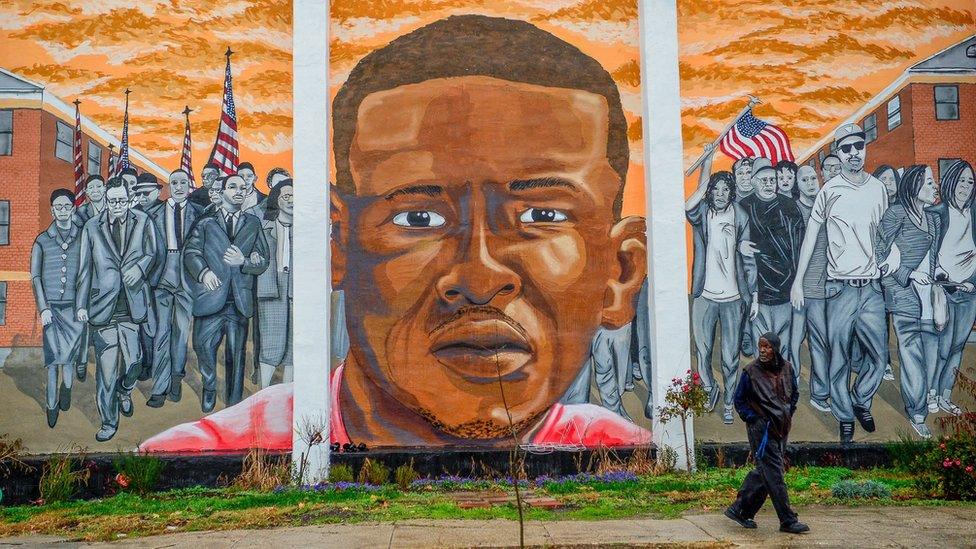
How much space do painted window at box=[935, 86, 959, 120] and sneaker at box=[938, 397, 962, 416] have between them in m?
3.77

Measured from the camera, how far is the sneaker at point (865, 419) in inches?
456

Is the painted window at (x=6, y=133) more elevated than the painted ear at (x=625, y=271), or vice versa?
the painted window at (x=6, y=133)

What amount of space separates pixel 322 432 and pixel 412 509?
2122mm

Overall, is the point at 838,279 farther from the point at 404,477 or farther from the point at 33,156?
the point at 33,156

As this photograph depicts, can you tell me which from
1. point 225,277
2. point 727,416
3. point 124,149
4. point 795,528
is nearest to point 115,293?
point 225,277

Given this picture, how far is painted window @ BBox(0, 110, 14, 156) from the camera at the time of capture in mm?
11547

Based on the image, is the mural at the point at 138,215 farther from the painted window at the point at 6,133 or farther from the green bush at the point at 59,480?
the green bush at the point at 59,480

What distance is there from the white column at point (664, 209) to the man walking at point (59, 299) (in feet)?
24.1

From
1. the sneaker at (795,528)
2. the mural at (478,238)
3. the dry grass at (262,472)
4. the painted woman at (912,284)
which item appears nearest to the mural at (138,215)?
the mural at (478,238)

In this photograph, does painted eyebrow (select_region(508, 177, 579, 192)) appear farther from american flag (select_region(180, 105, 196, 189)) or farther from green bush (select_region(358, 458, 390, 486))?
american flag (select_region(180, 105, 196, 189))

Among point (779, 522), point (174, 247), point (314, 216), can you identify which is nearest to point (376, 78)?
point (314, 216)

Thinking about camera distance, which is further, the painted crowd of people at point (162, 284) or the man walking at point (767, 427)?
the painted crowd of people at point (162, 284)

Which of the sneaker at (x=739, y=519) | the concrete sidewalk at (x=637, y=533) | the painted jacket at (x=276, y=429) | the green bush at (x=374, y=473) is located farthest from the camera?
the painted jacket at (x=276, y=429)

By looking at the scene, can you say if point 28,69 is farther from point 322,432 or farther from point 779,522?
point 779,522
